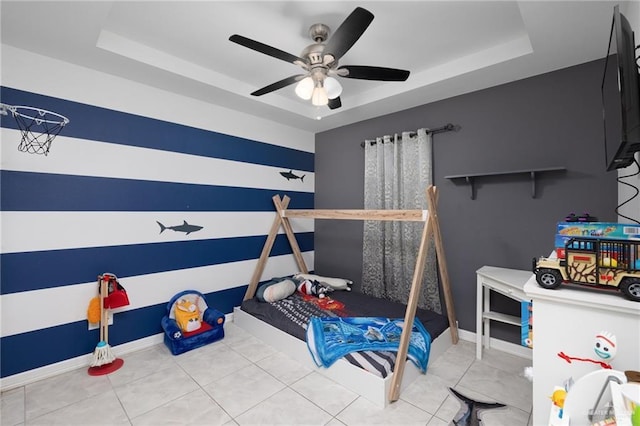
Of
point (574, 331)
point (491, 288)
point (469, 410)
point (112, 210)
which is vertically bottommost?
point (469, 410)

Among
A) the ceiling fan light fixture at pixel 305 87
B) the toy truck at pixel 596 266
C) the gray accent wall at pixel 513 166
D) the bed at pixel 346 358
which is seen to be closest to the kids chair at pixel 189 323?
the bed at pixel 346 358

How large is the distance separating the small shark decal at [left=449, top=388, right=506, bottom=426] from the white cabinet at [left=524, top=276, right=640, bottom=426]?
2.32 ft

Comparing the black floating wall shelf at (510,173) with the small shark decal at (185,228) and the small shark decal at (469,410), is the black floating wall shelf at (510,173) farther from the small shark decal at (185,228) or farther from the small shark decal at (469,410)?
the small shark decal at (185,228)

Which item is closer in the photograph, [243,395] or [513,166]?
[243,395]

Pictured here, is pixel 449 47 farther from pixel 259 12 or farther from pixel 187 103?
pixel 187 103

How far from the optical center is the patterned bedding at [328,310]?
256 cm

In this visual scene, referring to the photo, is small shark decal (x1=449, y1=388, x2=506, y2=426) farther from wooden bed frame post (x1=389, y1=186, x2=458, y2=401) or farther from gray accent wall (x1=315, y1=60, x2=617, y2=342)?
gray accent wall (x1=315, y1=60, x2=617, y2=342)

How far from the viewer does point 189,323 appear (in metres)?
2.64

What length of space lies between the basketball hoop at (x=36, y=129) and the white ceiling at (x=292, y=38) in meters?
0.46

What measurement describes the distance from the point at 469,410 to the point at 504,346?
3.36 ft

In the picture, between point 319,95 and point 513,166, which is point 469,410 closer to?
point 513,166

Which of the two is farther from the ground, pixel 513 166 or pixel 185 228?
pixel 513 166

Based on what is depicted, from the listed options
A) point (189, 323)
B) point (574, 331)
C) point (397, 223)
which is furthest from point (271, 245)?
point (574, 331)

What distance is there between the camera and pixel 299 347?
2.40 metres
